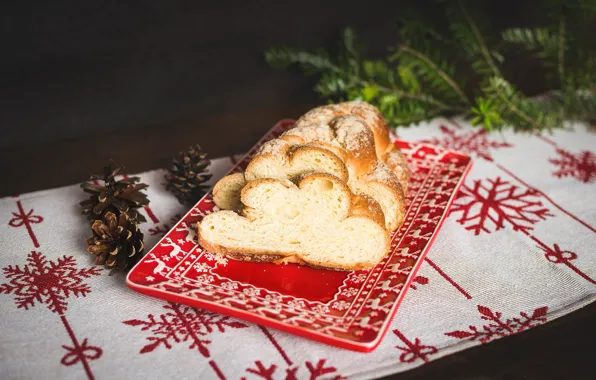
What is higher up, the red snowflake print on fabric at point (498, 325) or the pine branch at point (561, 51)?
the pine branch at point (561, 51)

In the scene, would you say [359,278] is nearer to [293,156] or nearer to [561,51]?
[293,156]

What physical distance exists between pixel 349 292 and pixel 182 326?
463 mm

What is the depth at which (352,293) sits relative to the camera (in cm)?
167

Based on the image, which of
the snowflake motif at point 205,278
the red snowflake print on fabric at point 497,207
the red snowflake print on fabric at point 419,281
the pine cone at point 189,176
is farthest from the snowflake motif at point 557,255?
the pine cone at point 189,176

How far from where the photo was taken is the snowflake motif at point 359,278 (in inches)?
67.7

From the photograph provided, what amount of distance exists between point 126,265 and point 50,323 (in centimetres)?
27

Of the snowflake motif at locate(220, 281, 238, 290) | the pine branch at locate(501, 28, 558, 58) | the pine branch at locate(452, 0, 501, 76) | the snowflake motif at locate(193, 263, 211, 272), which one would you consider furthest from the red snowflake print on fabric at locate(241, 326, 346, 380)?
the pine branch at locate(501, 28, 558, 58)

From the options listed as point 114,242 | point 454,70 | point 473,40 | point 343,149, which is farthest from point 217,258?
point 473,40

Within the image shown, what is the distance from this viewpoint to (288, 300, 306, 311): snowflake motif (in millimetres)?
1589

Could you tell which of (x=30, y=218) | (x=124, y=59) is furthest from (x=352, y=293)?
(x=124, y=59)

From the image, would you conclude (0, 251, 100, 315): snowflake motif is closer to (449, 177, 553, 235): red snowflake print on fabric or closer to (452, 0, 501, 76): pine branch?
(449, 177, 553, 235): red snowflake print on fabric

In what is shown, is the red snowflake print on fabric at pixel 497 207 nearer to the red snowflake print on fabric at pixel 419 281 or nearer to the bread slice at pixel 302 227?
the red snowflake print on fabric at pixel 419 281

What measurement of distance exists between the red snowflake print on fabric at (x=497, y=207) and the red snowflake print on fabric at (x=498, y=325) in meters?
0.44

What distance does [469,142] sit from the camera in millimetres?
2824
